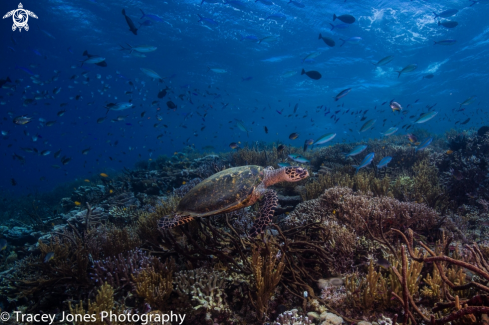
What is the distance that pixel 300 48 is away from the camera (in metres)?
26.2

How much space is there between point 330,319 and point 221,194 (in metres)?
2.45

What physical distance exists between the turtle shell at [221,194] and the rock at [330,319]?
81.7 inches

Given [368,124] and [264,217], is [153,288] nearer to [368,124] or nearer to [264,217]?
[264,217]

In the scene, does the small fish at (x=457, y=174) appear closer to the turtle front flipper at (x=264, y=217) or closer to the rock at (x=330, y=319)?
the turtle front flipper at (x=264, y=217)

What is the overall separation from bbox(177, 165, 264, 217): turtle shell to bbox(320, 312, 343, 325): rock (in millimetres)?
2075

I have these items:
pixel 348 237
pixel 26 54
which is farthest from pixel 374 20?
pixel 26 54

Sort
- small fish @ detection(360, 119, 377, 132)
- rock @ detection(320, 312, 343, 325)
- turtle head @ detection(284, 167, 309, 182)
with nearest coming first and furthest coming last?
rock @ detection(320, 312, 343, 325)
turtle head @ detection(284, 167, 309, 182)
small fish @ detection(360, 119, 377, 132)

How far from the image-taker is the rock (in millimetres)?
2176

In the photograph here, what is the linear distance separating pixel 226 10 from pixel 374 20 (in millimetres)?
15930

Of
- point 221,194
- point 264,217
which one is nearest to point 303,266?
point 264,217

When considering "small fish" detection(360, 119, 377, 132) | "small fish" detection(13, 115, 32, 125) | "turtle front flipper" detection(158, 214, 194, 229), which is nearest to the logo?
"small fish" detection(13, 115, 32, 125)

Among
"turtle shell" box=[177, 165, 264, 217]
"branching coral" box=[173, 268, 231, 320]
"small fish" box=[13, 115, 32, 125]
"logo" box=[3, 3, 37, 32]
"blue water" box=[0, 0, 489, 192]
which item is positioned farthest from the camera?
"logo" box=[3, 3, 37, 32]

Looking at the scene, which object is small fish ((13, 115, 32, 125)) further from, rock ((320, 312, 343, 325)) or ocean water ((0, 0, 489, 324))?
rock ((320, 312, 343, 325))

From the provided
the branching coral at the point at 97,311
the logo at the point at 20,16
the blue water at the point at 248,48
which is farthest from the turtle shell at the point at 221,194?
the logo at the point at 20,16
